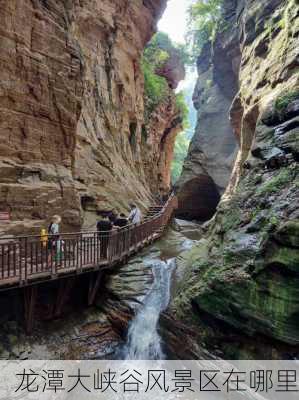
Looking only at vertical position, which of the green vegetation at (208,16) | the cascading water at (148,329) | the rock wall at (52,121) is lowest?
the cascading water at (148,329)

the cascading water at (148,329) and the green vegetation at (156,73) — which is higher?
the green vegetation at (156,73)

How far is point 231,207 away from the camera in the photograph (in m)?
8.69

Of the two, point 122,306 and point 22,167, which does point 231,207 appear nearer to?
point 122,306

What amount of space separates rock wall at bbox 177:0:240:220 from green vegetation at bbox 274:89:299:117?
15.1m

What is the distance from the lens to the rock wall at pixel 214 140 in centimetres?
2433

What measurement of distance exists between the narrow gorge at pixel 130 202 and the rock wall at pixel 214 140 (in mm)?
8618

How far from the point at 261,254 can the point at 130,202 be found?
390 inches

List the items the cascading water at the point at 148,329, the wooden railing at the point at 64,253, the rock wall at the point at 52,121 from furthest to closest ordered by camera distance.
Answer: the rock wall at the point at 52,121 → the cascading water at the point at 148,329 → the wooden railing at the point at 64,253

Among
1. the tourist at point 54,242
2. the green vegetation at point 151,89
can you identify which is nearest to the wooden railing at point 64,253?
the tourist at point 54,242

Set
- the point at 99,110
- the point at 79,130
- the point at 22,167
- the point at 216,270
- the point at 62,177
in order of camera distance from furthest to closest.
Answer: the point at 99,110, the point at 79,130, the point at 62,177, the point at 22,167, the point at 216,270

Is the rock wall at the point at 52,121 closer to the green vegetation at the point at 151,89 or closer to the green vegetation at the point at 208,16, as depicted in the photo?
the green vegetation at the point at 151,89

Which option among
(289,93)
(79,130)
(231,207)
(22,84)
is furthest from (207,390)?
(79,130)

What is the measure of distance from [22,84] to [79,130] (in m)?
4.31

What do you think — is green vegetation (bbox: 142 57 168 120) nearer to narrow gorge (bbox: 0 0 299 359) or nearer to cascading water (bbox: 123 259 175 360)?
narrow gorge (bbox: 0 0 299 359)
